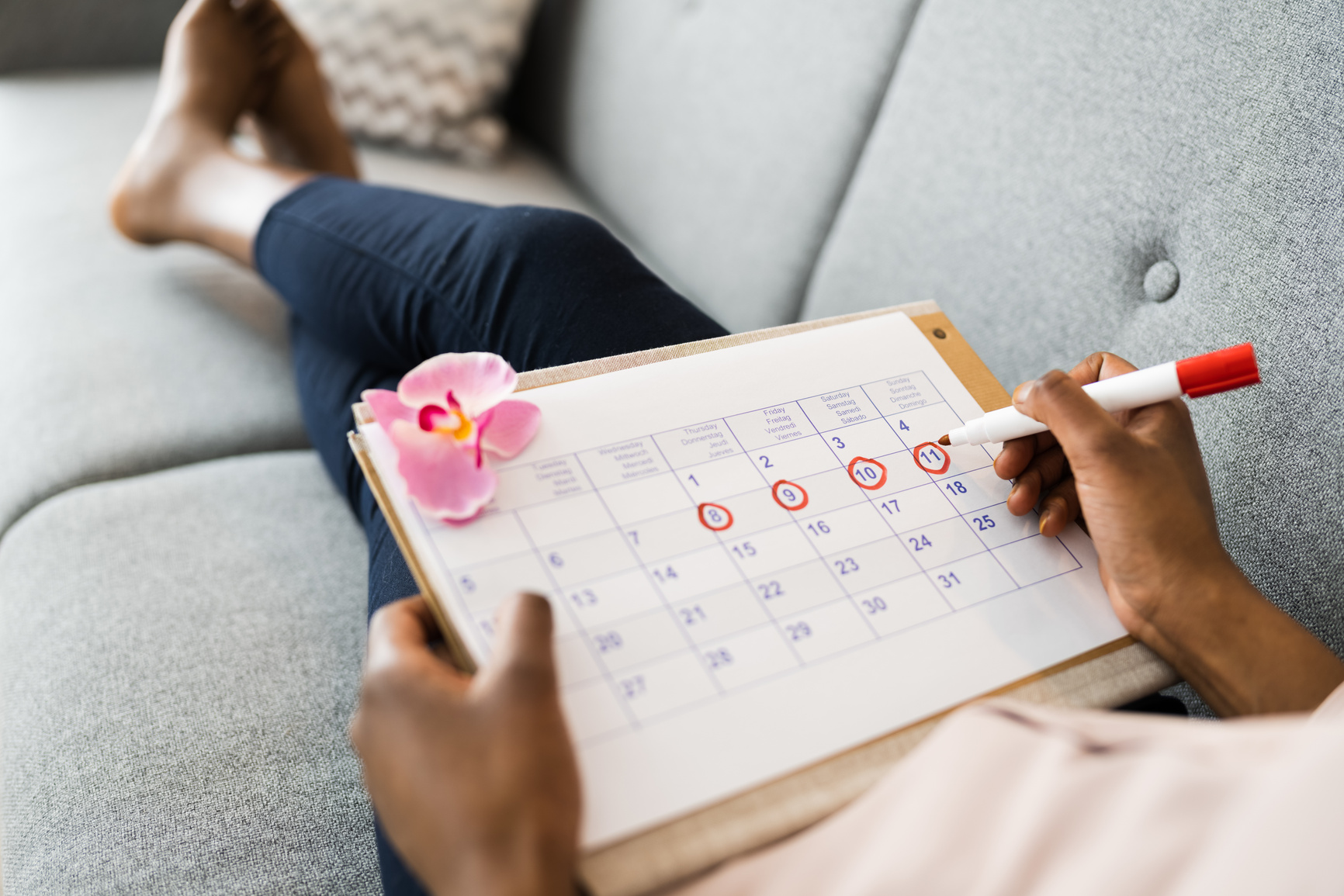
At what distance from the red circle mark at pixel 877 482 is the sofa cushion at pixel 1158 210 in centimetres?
29

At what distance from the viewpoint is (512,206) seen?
725 mm

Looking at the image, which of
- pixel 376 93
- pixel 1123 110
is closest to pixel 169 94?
pixel 376 93

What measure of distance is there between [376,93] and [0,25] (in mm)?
525

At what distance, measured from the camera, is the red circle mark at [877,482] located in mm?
519

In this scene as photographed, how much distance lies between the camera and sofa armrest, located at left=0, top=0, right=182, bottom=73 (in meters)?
1.25

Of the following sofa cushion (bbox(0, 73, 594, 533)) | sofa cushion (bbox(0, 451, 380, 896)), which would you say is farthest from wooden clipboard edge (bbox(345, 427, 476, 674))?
sofa cushion (bbox(0, 73, 594, 533))

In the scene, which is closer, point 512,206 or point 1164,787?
point 1164,787

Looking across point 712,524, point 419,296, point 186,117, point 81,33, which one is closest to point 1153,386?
point 712,524

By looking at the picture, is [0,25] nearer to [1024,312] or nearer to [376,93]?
[376,93]

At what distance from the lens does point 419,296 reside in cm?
73

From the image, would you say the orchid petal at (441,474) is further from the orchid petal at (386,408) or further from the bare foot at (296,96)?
the bare foot at (296,96)

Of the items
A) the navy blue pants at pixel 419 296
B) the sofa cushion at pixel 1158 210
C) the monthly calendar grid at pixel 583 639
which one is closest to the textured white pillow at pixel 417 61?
the navy blue pants at pixel 419 296

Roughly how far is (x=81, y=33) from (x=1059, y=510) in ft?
4.89

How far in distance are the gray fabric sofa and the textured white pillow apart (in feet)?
0.73
